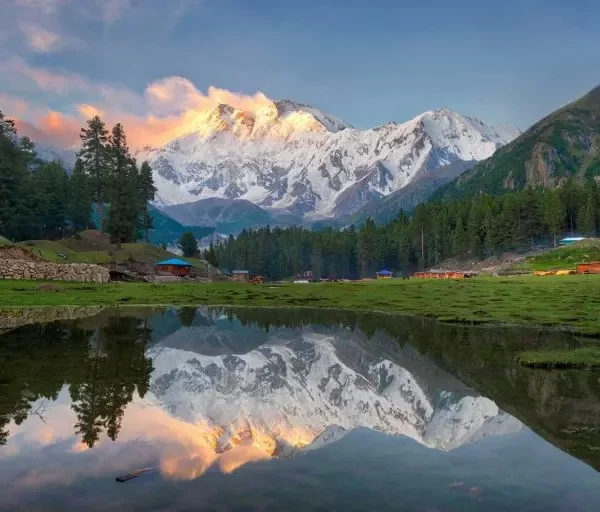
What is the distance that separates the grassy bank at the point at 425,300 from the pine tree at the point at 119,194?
51337 mm

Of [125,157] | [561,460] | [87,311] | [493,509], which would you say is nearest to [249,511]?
[493,509]

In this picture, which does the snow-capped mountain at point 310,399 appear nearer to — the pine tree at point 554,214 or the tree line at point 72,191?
the tree line at point 72,191

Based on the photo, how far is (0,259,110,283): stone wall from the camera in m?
65.2

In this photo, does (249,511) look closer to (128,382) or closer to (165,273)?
(128,382)

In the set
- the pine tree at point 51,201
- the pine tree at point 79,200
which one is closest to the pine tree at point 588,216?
the pine tree at point 79,200

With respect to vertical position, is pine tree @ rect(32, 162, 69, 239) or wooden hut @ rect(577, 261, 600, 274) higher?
pine tree @ rect(32, 162, 69, 239)

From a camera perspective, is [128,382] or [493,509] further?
[128,382]

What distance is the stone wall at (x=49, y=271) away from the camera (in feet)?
214

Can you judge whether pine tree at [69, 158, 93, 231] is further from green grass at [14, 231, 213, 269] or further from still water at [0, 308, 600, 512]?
still water at [0, 308, 600, 512]

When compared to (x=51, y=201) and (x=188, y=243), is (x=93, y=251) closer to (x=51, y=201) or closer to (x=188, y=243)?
(x=51, y=201)

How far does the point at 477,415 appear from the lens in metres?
16.3

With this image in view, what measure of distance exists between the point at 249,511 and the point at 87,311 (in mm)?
39960

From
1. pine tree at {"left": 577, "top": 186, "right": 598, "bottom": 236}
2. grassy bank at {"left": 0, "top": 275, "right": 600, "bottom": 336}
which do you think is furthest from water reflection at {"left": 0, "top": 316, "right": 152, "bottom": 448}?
pine tree at {"left": 577, "top": 186, "right": 598, "bottom": 236}

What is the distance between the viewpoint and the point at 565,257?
12800cm
